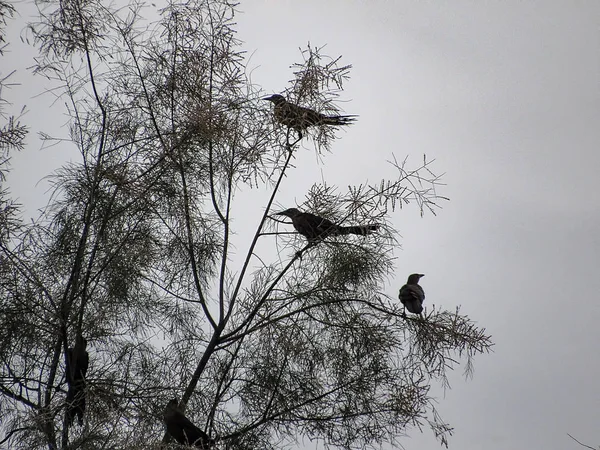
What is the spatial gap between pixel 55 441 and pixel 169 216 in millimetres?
1530

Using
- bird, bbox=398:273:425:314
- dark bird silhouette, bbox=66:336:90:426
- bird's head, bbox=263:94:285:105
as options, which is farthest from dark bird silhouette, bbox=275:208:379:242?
dark bird silhouette, bbox=66:336:90:426

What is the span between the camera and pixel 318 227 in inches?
175

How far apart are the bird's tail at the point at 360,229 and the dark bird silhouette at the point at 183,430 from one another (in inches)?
52.7

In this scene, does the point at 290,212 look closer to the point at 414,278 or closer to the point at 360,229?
the point at 360,229

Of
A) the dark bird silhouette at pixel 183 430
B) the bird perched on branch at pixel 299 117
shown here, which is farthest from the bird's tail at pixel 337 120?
the dark bird silhouette at pixel 183 430

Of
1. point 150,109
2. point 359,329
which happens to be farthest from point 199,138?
point 359,329

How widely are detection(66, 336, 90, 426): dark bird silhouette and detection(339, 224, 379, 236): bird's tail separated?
1.60 m

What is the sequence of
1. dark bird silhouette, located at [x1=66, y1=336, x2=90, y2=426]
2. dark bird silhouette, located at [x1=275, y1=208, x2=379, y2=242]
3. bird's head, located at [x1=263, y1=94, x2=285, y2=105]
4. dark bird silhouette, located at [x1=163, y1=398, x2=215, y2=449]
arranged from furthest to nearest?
bird's head, located at [x1=263, y1=94, x2=285, y2=105]
dark bird silhouette, located at [x1=275, y1=208, x2=379, y2=242]
dark bird silhouette, located at [x1=66, y1=336, x2=90, y2=426]
dark bird silhouette, located at [x1=163, y1=398, x2=215, y2=449]

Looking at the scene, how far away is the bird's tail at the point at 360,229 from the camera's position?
4.47m

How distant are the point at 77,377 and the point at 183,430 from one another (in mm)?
822

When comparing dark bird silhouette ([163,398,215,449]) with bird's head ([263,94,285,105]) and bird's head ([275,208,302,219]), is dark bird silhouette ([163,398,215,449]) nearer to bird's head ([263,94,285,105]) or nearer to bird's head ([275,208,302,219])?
bird's head ([275,208,302,219])

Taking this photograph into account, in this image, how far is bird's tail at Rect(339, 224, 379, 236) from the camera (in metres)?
4.47

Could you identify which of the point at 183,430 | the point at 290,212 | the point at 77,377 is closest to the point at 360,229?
the point at 290,212

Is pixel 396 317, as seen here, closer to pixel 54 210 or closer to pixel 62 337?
pixel 62 337
